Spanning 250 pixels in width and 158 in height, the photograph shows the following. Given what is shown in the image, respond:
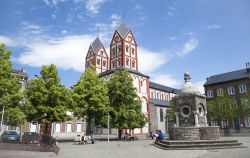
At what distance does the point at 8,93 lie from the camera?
26.3 metres

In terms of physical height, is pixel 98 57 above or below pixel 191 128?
above

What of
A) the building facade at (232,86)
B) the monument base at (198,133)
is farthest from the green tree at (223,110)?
the monument base at (198,133)

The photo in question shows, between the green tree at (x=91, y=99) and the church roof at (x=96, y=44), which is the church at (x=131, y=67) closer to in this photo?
the church roof at (x=96, y=44)

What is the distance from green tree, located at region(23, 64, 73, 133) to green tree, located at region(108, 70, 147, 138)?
8177mm

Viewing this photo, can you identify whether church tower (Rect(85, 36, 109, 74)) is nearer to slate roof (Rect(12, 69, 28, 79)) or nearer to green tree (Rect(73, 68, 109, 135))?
slate roof (Rect(12, 69, 28, 79))

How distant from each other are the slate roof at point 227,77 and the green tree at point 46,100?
45288mm

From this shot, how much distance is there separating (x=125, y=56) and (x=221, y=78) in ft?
92.6

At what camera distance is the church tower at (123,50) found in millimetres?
57375

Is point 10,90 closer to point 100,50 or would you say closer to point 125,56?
point 125,56

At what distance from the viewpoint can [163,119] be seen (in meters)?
62.4

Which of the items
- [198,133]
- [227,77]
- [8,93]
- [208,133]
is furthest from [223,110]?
[8,93]

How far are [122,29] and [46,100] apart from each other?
Answer: 39.5 m

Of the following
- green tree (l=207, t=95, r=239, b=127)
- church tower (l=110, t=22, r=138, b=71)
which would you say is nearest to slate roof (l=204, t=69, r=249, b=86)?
green tree (l=207, t=95, r=239, b=127)

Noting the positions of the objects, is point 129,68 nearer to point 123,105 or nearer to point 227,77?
point 123,105
